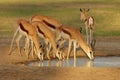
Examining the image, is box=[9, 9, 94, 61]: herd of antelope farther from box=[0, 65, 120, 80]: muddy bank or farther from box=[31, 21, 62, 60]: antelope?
box=[0, 65, 120, 80]: muddy bank

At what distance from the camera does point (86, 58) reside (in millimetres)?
17219

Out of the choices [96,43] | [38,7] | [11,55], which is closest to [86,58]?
[11,55]

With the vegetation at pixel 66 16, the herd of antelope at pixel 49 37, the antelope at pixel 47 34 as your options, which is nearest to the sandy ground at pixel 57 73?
the herd of antelope at pixel 49 37

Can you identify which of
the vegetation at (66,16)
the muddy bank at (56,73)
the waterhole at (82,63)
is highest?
the vegetation at (66,16)

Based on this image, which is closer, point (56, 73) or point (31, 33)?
point (56, 73)

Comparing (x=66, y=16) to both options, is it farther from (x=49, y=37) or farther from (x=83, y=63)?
(x=83, y=63)

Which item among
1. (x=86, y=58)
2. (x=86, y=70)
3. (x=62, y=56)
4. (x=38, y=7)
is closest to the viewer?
(x=86, y=70)

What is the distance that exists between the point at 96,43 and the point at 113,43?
0.73 meters

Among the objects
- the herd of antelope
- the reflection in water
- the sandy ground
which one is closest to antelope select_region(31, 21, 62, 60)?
Result: the herd of antelope

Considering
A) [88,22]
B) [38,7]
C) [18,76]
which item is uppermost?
[38,7]

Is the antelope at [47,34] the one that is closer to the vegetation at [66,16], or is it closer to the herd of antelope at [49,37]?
the herd of antelope at [49,37]

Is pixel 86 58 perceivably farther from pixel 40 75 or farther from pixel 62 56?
pixel 40 75

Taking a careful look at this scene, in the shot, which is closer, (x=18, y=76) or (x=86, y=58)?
(x=18, y=76)

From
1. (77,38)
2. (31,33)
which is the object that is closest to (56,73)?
(31,33)
